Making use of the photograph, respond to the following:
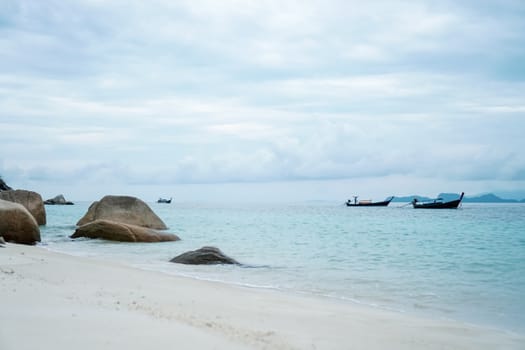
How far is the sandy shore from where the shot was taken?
435cm

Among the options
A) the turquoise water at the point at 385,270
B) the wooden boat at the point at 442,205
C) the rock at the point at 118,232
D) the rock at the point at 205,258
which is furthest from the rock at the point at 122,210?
the wooden boat at the point at 442,205

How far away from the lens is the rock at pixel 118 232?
1958cm

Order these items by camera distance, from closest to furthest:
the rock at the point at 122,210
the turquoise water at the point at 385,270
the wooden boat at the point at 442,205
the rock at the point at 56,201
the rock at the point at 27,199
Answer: the turquoise water at the point at 385,270
the rock at the point at 122,210
the rock at the point at 27,199
the wooden boat at the point at 442,205
the rock at the point at 56,201

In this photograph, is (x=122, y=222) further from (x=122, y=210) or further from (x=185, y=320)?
(x=185, y=320)

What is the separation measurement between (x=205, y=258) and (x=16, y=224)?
279 inches

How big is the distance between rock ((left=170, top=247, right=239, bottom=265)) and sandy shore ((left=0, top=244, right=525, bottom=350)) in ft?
15.0

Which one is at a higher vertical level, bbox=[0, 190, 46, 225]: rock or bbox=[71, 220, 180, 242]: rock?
bbox=[0, 190, 46, 225]: rock

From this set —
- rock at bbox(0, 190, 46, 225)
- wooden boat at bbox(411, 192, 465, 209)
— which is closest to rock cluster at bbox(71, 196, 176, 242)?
rock at bbox(0, 190, 46, 225)

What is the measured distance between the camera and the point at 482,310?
28.4ft

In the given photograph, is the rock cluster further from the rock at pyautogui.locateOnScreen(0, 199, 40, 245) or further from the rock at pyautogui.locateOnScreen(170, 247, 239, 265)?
the rock at pyautogui.locateOnScreen(170, 247, 239, 265)

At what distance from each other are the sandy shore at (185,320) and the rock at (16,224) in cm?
822

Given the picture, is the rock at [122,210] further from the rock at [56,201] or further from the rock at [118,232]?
the rock at [56,201]

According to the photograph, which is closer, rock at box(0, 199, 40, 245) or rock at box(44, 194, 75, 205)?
rock at box(0, 199, 40, 245)

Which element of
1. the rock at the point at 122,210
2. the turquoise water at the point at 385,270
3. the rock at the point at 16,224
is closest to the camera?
the turquoise water at the point at 385,270
